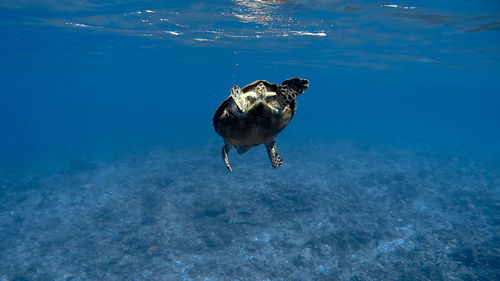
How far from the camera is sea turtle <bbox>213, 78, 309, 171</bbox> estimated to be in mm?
4918

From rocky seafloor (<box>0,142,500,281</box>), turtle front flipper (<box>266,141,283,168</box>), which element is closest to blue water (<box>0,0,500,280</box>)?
rocky seafloor (<box>0,142,500,281</box>)

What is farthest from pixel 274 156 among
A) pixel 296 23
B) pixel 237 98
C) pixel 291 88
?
pixel 296 23

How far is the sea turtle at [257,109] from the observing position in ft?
16.1

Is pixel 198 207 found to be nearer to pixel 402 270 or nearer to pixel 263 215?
pixel 263 215

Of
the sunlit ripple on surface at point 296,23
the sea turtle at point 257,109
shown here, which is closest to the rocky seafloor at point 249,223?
the sea turtle at point 257,109

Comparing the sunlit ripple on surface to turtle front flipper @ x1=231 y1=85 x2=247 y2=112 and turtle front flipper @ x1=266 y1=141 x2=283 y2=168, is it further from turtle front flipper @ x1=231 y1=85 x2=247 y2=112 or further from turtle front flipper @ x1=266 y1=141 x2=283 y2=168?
turtle front flipper @ x1=231 y1=85 x2=247 y2=112

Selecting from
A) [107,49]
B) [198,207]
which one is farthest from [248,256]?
[107,49]

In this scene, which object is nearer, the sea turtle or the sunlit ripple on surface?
the sea turtle

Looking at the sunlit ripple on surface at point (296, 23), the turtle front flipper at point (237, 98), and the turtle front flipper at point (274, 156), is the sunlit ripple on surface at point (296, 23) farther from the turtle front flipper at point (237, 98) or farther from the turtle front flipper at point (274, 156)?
the turtle front flipper at point (237, 98)

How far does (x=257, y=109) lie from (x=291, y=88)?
31.9 inches

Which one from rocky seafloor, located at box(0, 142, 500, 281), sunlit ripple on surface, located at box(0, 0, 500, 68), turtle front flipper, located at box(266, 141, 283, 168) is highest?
sunlit ripple on surface, located at box(0, 0, 500, 68)

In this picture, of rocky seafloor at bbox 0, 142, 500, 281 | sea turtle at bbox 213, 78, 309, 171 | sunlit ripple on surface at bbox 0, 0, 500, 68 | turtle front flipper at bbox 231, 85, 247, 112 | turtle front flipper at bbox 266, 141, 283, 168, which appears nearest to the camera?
turtle front flipper at bbox 231, 85, 247, 112

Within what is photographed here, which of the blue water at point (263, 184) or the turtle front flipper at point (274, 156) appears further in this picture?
the blue water at point (263, 184)

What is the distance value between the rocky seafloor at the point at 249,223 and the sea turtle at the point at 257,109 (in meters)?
7.75
